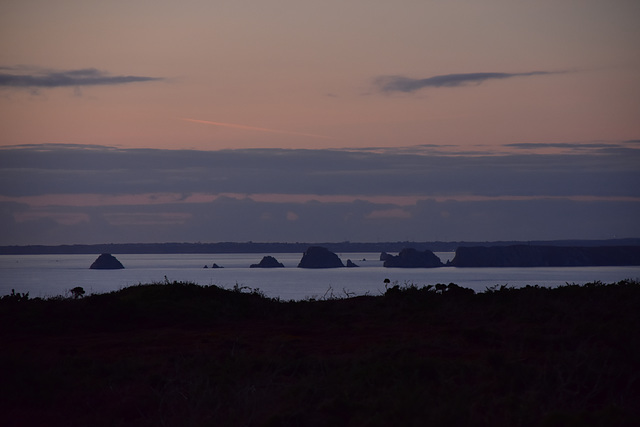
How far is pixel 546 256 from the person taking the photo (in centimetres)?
15200

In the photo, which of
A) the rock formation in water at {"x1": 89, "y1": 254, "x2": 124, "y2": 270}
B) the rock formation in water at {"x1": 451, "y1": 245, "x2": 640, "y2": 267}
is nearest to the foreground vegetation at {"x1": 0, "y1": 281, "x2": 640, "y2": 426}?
the rock formation in water at {"x1": 451, "y1": 245, "x2": 640, "y2": 267}

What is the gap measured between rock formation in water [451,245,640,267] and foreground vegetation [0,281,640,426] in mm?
121736

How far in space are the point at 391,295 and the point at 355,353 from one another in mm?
9516

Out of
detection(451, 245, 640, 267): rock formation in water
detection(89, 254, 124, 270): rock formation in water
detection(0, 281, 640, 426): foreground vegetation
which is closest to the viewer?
detection(0, 281, 640, 426): foreground vegetation

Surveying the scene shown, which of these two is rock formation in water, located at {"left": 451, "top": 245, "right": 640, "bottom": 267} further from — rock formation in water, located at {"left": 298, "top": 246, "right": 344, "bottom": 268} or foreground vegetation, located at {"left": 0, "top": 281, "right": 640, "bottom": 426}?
foreground vegetation, located at {"left": 0, "top": 281, "right": 640, "bottom": 426}

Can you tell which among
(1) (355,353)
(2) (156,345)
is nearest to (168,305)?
(2) (156,345)

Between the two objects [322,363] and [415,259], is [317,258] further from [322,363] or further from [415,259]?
[322,363]

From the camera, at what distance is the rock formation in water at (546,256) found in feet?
443

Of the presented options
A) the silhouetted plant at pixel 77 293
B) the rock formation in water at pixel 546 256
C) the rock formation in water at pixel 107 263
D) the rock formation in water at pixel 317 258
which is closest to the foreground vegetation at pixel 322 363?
the silhouetted plant at pixel 77 293

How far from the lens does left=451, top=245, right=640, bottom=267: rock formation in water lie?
443ft

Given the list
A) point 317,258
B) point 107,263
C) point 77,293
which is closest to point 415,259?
point 317,258

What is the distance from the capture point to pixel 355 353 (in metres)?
13.9

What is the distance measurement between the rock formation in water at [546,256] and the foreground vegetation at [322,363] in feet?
399

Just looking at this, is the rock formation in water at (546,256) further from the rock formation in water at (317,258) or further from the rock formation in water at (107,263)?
the rock formation in water at (107,263)
